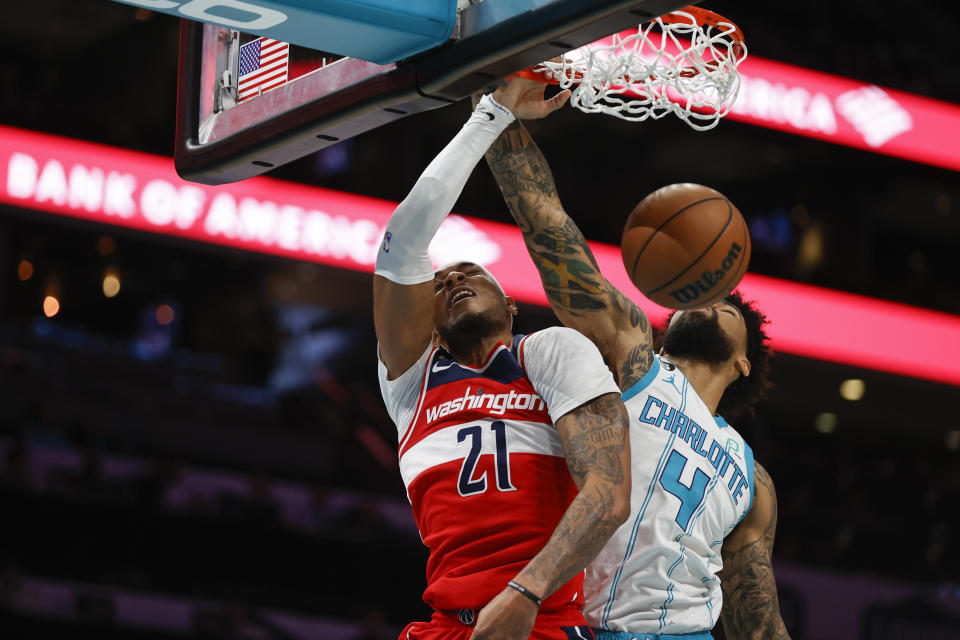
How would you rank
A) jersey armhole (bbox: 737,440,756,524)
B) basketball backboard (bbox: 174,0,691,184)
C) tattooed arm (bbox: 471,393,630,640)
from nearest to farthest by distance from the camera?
basketball backboard (bbox: 174,0,691,184) < tattooed arm (bbox: 471,393,630,640) < jersey armhole (bbox: 737,440,756,524)

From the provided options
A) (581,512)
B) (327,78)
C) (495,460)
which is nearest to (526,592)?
(581,512)

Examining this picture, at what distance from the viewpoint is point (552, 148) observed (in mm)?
15133

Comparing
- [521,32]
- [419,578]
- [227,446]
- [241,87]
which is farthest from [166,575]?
[521,32]

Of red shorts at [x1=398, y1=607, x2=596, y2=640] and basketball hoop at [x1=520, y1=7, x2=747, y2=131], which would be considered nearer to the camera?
red shorts at [x1=398, y1=607, x2=596, y2=640]

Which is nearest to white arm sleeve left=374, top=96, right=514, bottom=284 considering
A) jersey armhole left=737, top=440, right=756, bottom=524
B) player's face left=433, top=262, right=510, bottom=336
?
player's face left=433, top=262, right=510, bottom=336

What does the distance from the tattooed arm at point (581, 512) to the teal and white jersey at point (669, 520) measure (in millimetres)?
361

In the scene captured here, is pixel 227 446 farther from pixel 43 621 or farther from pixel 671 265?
pixel 671 265

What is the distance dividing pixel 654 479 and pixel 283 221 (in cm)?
560

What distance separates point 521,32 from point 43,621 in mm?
6679

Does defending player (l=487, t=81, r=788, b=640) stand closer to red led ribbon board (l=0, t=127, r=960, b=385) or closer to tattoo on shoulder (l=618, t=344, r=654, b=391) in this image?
tattoo on shoulder (l=618, t=344, r=654, b=391)

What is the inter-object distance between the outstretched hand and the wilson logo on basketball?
568 millimetres

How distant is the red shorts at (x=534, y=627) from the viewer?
2.85 m

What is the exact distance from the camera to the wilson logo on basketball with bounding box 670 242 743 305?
10.5 feet

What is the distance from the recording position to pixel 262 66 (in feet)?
10.1
